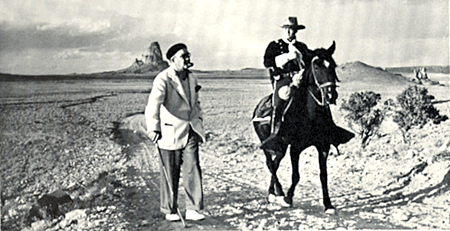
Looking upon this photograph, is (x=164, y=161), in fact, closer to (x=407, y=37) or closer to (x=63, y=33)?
(x=63, y=33)

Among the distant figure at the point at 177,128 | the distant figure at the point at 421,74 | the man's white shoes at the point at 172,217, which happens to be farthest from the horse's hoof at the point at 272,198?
the distant figure at the point at 421,74

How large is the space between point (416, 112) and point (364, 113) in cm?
52

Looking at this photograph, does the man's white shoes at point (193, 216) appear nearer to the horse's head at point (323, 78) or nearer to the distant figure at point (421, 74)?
the horse's head at point (323, 78)

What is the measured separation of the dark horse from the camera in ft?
13.7

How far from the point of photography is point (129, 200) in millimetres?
4527

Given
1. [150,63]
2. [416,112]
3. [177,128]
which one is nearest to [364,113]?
[416,112]

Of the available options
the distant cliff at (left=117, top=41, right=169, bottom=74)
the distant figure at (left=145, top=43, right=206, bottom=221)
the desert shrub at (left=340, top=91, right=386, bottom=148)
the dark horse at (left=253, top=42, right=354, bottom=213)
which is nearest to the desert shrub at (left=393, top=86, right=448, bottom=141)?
the desert shrub at (left=340, top=91, right=386, bottom=148)

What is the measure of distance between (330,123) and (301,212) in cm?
83

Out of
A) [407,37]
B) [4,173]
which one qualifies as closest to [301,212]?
[407,37]

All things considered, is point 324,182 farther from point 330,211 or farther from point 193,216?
point 193,216

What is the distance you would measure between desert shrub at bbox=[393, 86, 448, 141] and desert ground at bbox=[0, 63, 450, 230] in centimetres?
7

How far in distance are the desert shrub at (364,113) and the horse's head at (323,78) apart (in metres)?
0.86

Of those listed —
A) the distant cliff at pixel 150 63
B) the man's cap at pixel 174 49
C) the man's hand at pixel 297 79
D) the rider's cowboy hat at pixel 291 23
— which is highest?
the rider's cowboy hat at pixel 291 23

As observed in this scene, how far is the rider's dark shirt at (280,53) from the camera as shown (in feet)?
14.7
